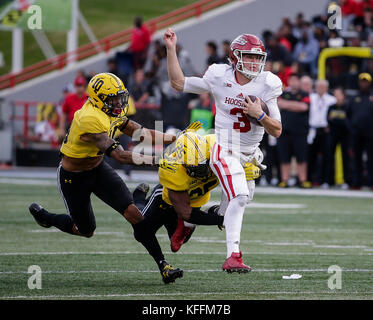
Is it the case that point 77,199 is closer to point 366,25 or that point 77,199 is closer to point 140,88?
point 366,25

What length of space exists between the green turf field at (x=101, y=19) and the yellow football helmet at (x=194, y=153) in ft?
87.6

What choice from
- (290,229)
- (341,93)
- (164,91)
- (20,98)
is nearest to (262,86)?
(290,229)

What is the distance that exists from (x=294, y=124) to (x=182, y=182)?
311 inches

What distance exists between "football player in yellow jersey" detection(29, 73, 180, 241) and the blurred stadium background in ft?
1.78

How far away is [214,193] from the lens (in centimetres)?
1461

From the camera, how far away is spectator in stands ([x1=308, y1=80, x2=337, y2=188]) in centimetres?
1577

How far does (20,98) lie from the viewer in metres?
22.3

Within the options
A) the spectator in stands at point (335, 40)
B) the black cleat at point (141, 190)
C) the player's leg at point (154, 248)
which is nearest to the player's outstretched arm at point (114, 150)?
the player's leg at point (154, 248)

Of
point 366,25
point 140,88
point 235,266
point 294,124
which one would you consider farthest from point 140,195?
point 140,88

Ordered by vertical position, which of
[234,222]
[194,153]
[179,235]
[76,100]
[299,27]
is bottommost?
[179,235]

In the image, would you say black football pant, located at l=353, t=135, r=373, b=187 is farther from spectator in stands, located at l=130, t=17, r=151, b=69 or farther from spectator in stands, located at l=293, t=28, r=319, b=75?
spectator in stands, located at l=130, t=17, r=151, b=69

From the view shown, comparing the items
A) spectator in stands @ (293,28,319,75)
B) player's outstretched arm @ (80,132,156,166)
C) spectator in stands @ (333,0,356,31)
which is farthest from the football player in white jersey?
spectator in stands @ (333,0,356,31)
